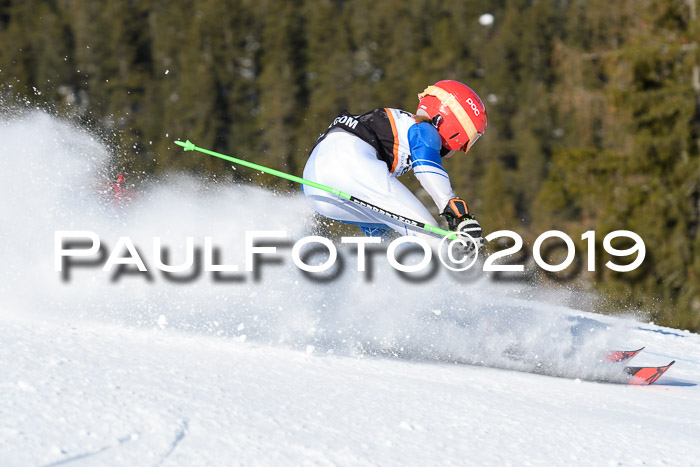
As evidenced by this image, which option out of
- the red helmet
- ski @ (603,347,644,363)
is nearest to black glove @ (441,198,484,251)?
the red helmet

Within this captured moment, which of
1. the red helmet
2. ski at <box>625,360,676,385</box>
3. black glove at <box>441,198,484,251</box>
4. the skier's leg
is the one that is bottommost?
ski at <box>625,360,676,385</box>

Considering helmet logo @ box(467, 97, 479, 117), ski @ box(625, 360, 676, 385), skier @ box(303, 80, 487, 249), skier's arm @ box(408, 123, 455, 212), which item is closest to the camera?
skier's arm @ box(408, 123, 455, 212)

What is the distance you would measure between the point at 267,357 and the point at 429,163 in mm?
1604

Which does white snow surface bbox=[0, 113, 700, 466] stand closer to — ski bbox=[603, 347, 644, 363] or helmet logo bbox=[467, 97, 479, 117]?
ski bbox=[603, 347, 644, 363]

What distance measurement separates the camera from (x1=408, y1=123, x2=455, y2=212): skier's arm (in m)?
4.69

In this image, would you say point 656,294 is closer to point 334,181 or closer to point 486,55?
point 334,181

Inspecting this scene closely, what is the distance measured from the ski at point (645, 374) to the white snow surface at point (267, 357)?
9cm

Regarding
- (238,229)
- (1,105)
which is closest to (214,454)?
(238,229)

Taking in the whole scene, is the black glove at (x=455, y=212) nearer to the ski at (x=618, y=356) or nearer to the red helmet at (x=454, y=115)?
the red helmet at (x=454, y=115)

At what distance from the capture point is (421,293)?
5.10 metres

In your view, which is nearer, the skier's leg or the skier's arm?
the skier's arm

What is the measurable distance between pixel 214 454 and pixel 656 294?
17.3 metres

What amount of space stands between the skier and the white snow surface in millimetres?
469

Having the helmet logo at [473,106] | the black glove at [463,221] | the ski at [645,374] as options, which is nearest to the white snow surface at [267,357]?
the ski at [645,374]
